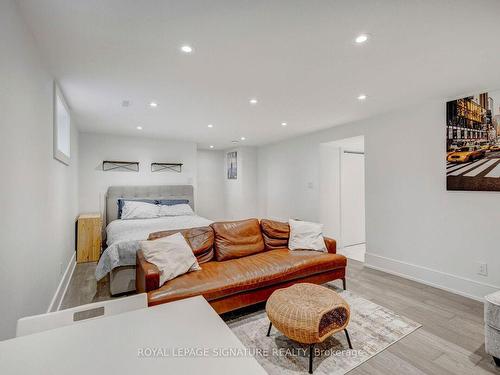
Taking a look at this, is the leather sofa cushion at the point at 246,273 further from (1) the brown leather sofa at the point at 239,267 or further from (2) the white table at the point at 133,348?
(2) the white table at the point at 133,348

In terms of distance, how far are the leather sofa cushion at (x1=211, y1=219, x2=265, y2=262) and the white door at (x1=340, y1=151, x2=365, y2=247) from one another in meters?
2.71

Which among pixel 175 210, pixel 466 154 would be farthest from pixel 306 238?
pixel 175 210

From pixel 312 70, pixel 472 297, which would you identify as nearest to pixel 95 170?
pixel 312 70

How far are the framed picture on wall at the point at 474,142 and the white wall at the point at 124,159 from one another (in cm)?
513

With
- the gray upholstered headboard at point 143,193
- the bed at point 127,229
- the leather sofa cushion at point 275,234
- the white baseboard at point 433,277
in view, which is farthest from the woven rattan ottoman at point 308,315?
the gray upholstered headboard at point 143,193

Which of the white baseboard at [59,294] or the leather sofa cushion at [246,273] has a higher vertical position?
the leather sofa cushion at [246,273]

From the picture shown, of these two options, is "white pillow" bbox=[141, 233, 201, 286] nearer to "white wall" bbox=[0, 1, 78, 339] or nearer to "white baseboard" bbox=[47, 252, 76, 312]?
"white wall" bbox=[0, 1, 78, 339]

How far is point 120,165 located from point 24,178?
4002mm

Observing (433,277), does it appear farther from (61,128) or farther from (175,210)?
(61,128)

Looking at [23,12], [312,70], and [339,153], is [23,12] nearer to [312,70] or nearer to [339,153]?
[312,70]

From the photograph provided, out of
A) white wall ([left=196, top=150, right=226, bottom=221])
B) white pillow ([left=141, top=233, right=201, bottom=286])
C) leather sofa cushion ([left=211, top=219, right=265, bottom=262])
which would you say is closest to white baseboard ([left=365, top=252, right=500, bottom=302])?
leather sofa cushion ([left=211, top=219, right=265, bottom=262])

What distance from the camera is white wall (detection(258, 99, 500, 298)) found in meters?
2.90

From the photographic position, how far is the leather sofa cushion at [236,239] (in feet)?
9.93

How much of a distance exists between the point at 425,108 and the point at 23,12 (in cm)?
422
